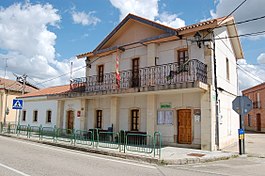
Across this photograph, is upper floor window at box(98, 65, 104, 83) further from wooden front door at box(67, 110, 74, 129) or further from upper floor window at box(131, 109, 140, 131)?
wooden front door at box(67, 110, 74, 129)

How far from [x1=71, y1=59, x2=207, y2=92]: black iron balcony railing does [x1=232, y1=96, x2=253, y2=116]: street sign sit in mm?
2051

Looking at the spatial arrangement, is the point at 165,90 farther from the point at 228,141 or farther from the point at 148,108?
the point at 228,141

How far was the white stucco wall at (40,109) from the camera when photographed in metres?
22.0

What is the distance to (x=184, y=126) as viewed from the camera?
13.3 m

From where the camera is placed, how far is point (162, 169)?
26.1 feet

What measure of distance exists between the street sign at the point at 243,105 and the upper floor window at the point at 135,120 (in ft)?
20.6

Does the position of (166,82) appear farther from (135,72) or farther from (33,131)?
(33,131)

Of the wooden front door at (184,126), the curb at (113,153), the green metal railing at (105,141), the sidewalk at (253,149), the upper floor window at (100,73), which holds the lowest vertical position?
the sidewalk at (253,149)

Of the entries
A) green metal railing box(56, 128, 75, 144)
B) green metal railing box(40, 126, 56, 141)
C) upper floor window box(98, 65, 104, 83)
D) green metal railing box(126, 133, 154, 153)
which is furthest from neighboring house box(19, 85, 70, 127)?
green metal railing box(126, 133, 154, 153)

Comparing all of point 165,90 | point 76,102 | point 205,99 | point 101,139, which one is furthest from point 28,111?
point 205,99

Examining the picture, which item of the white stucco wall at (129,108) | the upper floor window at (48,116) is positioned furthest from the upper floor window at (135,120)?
the upper floor window at (48,116)

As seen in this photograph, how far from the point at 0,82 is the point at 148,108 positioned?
30.1 metres

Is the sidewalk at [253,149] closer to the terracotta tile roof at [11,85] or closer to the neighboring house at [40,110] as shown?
the neighboring house at [40,110]

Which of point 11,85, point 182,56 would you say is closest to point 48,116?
point 182,56
